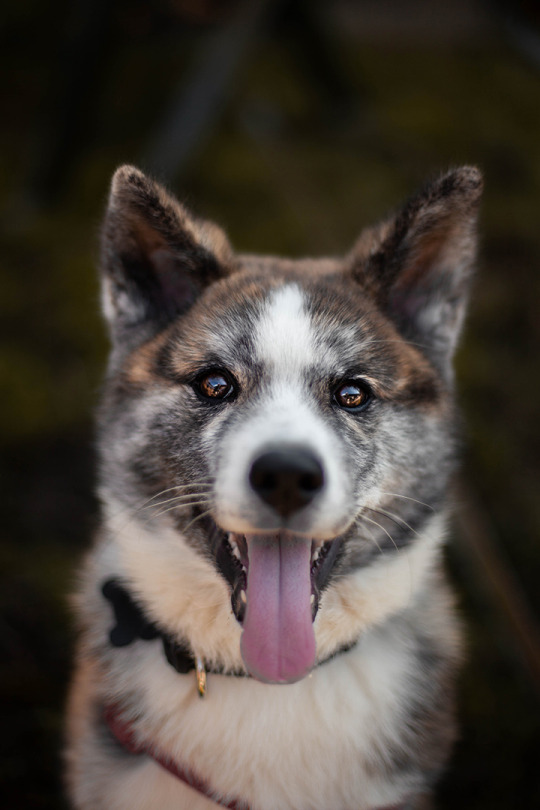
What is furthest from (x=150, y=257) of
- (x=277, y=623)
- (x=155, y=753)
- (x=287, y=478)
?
(x=155, y=753)

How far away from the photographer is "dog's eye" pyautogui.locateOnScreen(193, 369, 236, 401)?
2160 mm

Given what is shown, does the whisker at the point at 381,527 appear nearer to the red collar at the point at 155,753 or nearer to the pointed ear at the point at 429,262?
the pointed ear at the point at 429,262

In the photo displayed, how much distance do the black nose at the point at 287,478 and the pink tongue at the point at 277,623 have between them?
249 mm

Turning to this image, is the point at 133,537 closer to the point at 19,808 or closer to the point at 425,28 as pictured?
the point at 19,808

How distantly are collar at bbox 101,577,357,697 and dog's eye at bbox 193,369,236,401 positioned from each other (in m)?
0.74

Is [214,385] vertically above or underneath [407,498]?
above

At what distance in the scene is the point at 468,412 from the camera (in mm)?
4762

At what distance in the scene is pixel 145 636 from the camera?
2260 millimetres

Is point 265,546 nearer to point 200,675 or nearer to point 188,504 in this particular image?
point 188,504

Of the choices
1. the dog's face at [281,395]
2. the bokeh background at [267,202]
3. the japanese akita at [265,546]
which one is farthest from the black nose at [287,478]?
the bokeh background at [267,202]

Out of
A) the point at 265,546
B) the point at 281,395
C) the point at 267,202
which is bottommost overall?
the point at 265,546

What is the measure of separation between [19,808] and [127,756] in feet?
2.90

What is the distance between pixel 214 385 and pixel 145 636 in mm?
880

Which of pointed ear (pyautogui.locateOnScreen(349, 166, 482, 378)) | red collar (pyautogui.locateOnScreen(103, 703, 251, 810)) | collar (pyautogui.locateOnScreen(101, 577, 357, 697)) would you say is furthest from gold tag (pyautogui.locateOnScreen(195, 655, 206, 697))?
pointed ear (pyautogui.locateOnScreen(349, 166, 482, 378))
